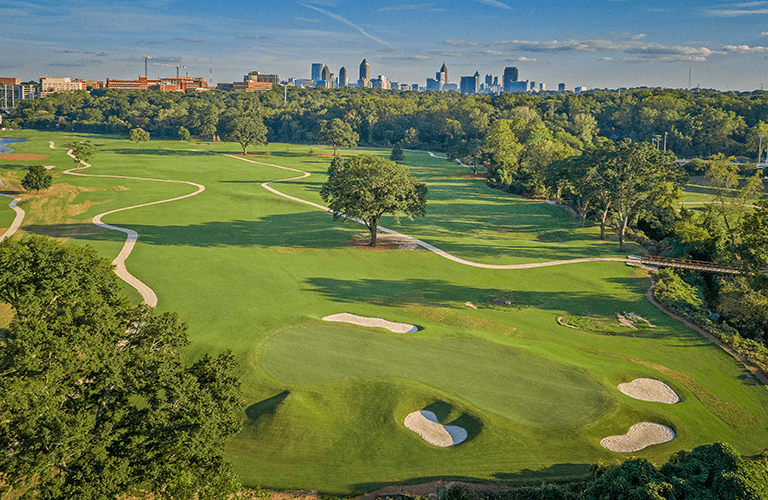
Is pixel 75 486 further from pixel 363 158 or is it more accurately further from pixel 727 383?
pixel 363 158

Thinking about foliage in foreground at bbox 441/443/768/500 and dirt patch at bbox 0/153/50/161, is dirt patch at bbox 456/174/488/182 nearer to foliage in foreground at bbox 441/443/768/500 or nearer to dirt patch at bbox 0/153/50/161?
dirt patch at bbox 0/153/50/161

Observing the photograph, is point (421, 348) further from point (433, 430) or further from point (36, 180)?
point (36, 180)

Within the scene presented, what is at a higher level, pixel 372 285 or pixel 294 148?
pixel 294 148

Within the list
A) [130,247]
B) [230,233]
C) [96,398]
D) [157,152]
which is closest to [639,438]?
[96,398]

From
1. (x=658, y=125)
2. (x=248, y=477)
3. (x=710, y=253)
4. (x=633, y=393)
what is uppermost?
(x=658, y=125)

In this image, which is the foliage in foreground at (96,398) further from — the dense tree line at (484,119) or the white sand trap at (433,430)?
the dense tree line at (484,119)

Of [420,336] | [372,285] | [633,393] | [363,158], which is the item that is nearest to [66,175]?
[363,158]

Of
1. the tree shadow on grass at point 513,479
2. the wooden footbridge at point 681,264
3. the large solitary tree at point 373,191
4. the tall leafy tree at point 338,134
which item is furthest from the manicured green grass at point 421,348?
the tall leafy tree at point 338,134
